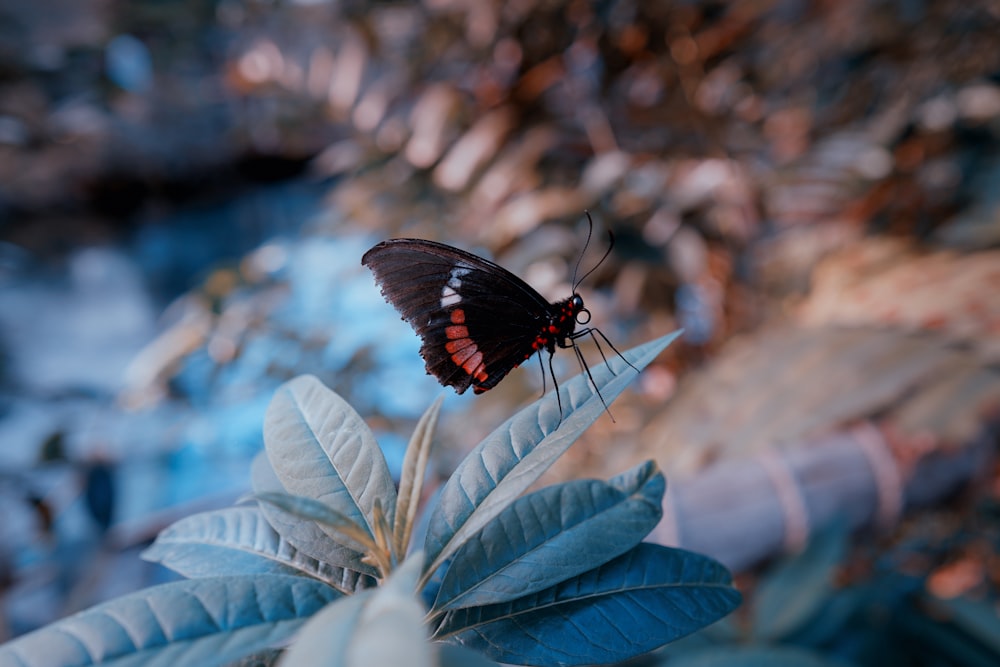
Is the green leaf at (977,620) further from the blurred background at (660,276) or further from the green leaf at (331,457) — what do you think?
the green leaf at (331,457)

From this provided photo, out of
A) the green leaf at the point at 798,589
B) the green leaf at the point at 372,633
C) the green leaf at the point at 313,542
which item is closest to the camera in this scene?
the green leaf at the point at 372,633

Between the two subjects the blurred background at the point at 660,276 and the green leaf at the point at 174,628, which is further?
the blurred background at the point at 660,276

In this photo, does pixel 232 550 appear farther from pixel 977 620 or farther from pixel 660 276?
pixel 660 276

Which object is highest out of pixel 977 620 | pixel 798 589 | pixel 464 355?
pixel 464 355

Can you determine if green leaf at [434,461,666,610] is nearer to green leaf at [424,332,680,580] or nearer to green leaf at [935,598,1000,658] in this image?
green leaf at [424,332,680,580]

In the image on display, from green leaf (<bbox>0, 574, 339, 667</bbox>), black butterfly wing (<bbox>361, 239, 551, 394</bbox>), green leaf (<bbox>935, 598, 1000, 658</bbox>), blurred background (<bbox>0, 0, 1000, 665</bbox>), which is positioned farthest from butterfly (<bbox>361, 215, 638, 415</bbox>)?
green leaf (<bbox>935, 598, 1000, 658</bbox>)

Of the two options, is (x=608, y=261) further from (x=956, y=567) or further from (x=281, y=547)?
(x=956, y=567)

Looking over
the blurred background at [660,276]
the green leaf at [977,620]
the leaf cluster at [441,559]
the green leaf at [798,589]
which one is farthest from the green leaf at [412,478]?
the green leaf at [977,620]

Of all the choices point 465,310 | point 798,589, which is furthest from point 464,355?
point 798,589
